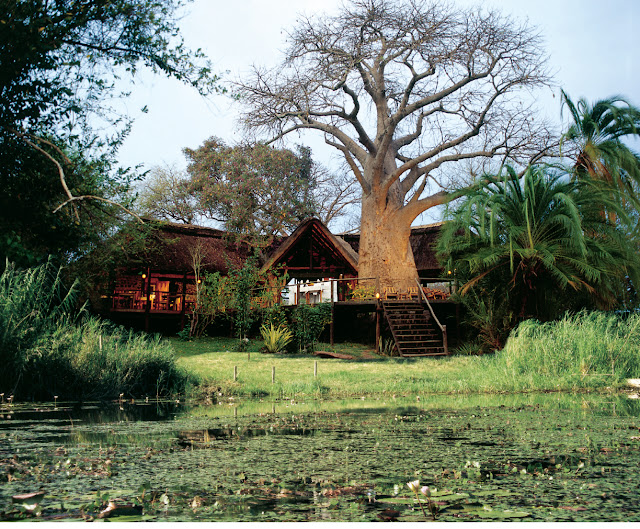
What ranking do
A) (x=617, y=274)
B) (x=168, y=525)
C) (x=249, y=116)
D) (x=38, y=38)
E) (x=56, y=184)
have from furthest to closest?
(x=249, y=116) → (x=617, y=274) → (x=56, y=184) → (x=38, y=38) → (x=168, y=525)

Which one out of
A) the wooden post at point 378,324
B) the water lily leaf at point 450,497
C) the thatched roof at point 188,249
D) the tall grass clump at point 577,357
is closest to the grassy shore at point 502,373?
the tall grass clump at point 577,357

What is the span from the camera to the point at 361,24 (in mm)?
22625

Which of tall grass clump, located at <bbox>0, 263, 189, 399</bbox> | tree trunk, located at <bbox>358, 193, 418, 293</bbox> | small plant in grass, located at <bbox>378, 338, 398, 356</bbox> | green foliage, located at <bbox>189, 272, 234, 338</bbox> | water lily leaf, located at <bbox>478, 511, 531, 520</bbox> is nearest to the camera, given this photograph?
water lily leaf, located at <bbox>478, 511, 531, 520</bbox>

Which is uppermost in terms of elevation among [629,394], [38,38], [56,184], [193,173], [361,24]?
[361,24]

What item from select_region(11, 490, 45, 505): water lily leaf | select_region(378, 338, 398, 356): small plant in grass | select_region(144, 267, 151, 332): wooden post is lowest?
select_region(11, 490, 45, 505): water lily leaf

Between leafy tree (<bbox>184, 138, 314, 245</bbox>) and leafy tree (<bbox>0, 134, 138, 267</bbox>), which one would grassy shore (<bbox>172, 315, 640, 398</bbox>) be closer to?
leafy tree (<bbox>0, 134, 138, 267</bbox>)

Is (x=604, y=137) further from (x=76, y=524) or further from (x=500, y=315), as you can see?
(x=76, y=524)

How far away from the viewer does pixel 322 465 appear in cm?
416

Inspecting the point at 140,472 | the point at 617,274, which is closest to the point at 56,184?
the point at 140,472

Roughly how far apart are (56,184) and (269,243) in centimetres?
1539

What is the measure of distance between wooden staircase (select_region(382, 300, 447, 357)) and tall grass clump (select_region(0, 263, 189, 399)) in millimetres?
10596

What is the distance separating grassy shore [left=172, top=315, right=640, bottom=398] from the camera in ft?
36.2

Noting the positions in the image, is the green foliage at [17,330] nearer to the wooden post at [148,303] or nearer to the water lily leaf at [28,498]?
the water lily leaf at [28,498]

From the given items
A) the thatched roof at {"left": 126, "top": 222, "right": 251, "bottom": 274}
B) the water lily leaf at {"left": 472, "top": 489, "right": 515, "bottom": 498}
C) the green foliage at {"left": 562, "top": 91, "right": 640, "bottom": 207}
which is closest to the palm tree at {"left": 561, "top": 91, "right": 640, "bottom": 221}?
the green foliage at {"left": 562, "top": 91, "right": 640, "bottom": 207}
